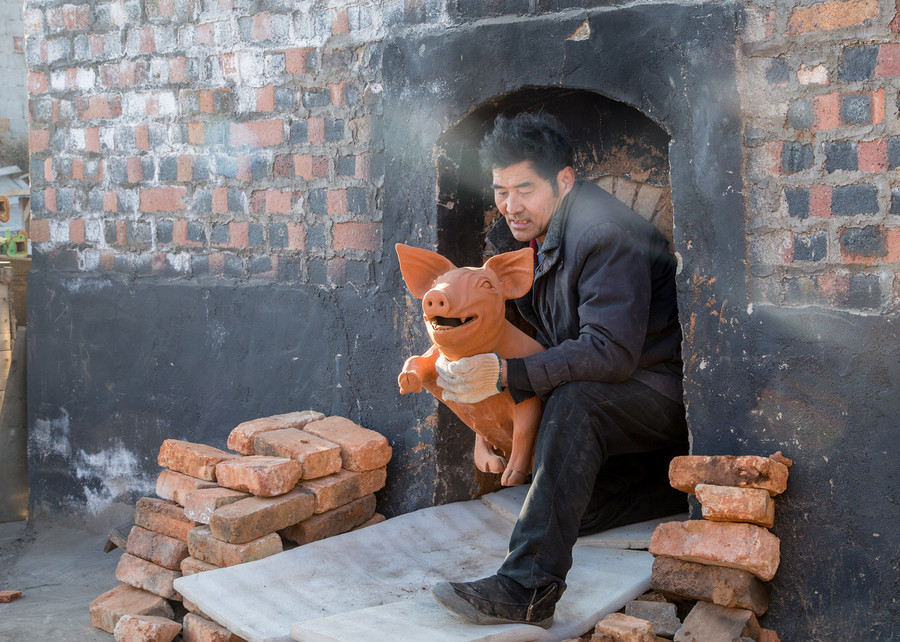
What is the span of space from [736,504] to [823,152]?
1214 millimetres

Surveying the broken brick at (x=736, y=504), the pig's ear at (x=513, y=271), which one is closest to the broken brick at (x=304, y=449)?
the pig's ear at (x=513, y=271)

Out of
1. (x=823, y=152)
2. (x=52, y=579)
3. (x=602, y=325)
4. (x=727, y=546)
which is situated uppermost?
(x=823, y=152)

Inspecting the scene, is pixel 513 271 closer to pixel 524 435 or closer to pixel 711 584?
pixel 524 435

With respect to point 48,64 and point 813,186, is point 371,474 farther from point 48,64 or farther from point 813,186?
point 48,64

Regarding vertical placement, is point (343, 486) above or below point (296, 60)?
below

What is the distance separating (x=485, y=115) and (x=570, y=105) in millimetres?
538

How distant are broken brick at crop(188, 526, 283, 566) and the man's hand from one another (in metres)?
1.00

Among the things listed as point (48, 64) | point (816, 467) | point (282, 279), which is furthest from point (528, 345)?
point (48, 64)

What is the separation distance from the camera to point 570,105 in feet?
13.7

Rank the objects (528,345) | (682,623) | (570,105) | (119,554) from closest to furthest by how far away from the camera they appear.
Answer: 1. (682,623)
2. (528,345)
3. (570,105)
4. (119,554)

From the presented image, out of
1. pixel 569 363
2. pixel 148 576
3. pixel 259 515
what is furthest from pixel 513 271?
pixel 148 576

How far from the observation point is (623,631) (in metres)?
2.86

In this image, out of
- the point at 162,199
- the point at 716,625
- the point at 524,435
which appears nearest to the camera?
the point at 716,625

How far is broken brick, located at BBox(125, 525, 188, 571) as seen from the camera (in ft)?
12.1
